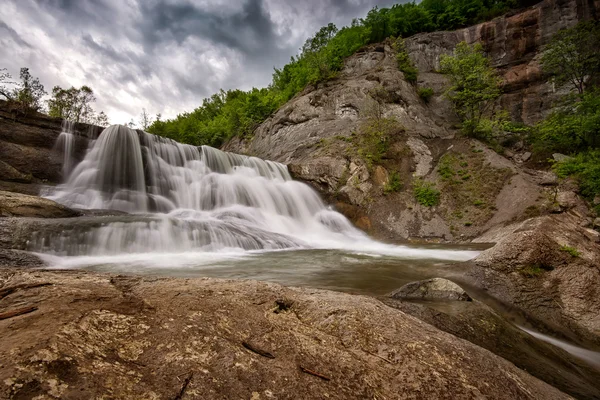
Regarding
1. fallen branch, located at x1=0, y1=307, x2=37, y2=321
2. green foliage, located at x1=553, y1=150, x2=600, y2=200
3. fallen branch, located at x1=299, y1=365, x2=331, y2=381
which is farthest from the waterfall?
green foliage, located at x1=553, y1=150, x2=600, y2=200

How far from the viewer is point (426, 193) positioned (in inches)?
655

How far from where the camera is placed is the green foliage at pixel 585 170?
13.1 m

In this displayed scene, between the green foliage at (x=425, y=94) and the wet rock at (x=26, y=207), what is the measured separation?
97.7 feet

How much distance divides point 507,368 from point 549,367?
1.16 meters

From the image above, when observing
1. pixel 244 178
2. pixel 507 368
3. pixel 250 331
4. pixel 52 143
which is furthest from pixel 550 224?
pixel 52 143

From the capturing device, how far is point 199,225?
962 cm

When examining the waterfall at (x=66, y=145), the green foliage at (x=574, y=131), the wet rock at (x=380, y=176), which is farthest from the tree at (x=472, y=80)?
the waterfall at (x=66, y=145)

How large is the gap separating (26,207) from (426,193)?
17820mm

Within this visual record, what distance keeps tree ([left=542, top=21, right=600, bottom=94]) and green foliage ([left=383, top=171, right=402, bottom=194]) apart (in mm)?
16176

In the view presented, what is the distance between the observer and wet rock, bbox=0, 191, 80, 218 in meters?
7.46

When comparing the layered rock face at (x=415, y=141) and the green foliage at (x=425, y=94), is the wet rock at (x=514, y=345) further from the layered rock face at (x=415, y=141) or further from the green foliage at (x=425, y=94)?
the green foliage at (x=425, y=94)

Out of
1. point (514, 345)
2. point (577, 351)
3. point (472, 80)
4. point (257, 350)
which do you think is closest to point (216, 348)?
point (257, 350)

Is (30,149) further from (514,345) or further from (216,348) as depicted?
(514,345)

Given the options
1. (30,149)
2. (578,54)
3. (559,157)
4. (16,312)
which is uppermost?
(578,54)
